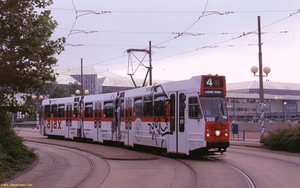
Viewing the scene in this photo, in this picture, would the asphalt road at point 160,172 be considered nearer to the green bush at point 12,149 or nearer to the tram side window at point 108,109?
the green bush at point 12,149

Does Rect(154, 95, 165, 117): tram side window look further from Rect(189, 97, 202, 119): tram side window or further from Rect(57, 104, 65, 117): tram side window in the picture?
Rect(57, 104, 65, 117): tram side window

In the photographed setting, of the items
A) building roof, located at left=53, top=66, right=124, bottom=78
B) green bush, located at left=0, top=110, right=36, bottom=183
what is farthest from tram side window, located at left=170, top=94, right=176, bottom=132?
building roof, located at left=53, top=66, right=124, bottom=78

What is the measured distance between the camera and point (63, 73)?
355ft

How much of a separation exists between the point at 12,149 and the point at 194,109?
7.43 meters

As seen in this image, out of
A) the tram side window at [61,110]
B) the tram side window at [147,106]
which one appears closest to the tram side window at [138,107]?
the tram side window at [147,106]

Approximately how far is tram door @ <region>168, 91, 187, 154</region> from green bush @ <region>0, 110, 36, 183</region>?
605 centimetres

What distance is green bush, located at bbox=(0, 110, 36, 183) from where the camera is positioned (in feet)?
52.3

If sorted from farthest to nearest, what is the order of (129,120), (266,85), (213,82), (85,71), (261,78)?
(85,71) < (266,85) < (261,78) < (129,120) < (213,82)

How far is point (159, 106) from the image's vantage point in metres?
19.7

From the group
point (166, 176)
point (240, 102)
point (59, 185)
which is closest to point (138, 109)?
point (166, 176)

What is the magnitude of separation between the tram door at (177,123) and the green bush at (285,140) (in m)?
7.19

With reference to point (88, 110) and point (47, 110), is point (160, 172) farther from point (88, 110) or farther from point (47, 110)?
point (47, 110)

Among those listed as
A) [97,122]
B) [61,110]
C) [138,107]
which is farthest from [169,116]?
[61,110]

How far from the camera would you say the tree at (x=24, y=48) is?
1578cm
